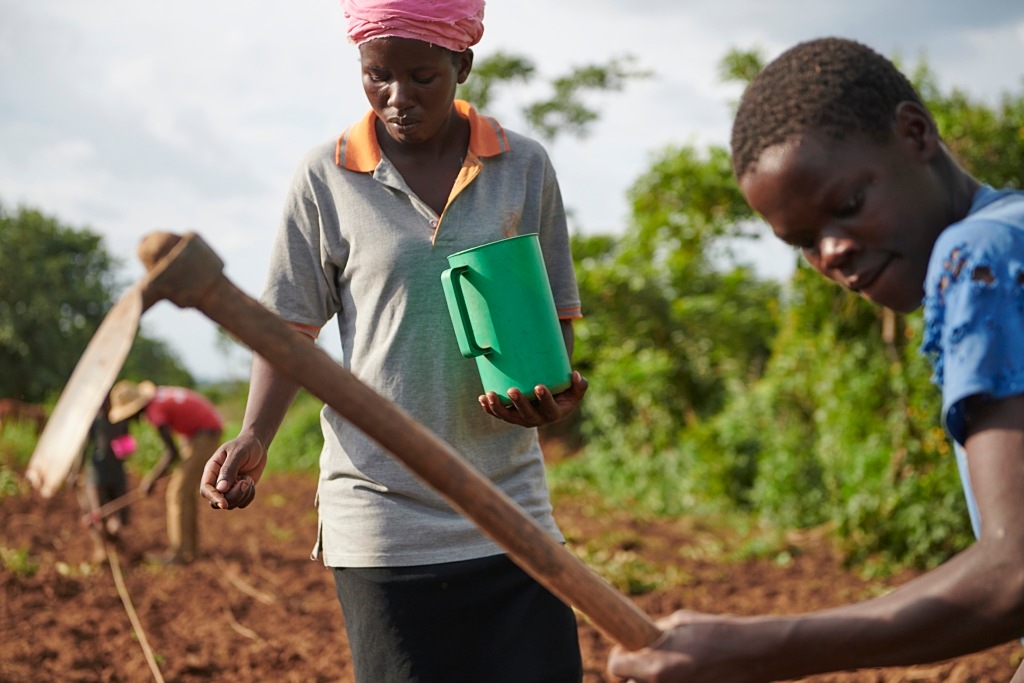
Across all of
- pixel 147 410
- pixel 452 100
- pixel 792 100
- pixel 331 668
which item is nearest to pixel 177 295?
pixel 792 100

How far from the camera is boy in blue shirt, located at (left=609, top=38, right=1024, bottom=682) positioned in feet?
3.59

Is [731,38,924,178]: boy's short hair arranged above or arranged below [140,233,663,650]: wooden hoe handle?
above

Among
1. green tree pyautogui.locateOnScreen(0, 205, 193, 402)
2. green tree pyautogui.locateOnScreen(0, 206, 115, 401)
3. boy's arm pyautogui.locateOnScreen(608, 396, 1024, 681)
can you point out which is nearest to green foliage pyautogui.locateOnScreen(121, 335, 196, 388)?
green tree pyautogui.locateOnScreen(0, 205, 193, 402)

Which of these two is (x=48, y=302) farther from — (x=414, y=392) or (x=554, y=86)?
(x=414, y=392)

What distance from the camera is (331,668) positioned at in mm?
4578

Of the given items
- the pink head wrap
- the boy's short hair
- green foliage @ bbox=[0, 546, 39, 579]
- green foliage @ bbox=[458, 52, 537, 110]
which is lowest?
green foliage @ bbox=[0, 546, 39, 579]

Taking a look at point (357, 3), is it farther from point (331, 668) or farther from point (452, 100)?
point (331, 668)

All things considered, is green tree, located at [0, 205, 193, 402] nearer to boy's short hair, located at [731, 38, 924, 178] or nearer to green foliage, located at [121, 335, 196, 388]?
green foliage, located at [121, 335, 196, 388]

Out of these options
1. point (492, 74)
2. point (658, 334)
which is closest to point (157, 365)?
point (492, 74)

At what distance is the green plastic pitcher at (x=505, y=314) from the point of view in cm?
182

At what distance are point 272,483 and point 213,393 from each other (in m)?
11.5

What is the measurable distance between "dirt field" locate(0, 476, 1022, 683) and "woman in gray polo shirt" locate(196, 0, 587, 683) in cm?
244

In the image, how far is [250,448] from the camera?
1926 millimetres

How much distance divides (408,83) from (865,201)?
917 mm
